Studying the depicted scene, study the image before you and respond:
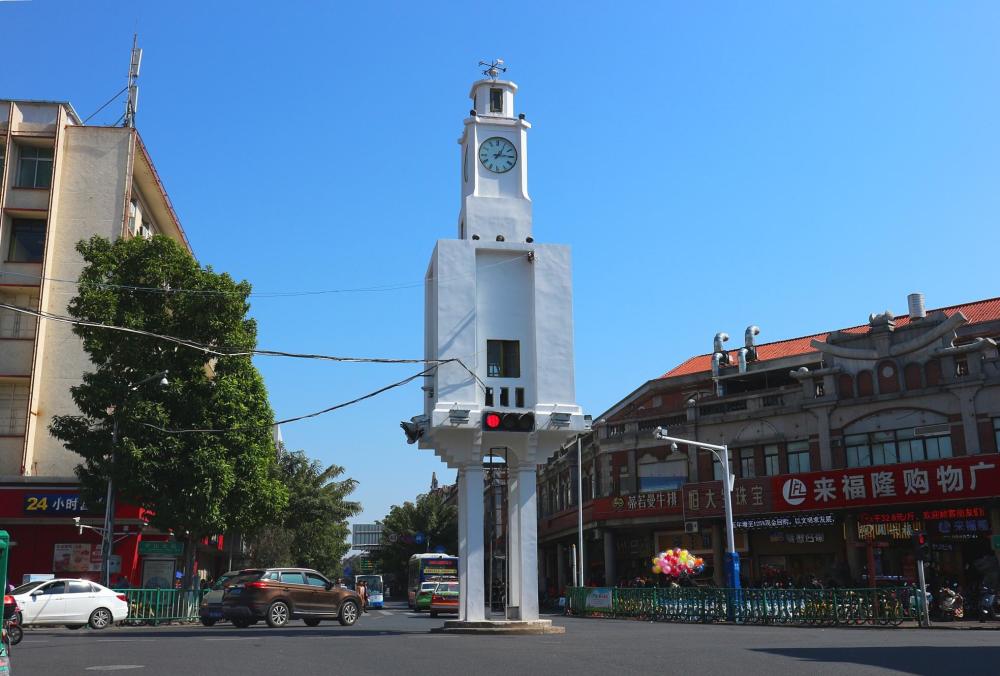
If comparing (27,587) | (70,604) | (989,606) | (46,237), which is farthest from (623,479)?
(27,587)

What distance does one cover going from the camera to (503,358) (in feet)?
76.4

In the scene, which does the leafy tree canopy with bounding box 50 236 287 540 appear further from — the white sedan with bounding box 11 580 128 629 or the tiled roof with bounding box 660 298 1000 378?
the tiled roof with bounding box 660 298 1000 378

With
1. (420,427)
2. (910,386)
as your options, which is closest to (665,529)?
(910,386)

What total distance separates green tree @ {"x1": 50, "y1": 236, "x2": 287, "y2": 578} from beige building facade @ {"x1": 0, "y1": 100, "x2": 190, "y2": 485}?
5.69 meters

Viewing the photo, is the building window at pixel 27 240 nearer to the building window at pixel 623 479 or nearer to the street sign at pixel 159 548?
the street sign at pixel 159 548

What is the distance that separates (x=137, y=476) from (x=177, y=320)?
16.5 ft

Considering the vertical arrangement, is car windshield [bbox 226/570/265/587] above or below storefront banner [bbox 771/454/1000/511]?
below

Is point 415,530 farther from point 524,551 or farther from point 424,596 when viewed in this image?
point 524,551

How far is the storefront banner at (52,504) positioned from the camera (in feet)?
112

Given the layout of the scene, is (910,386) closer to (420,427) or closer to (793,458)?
(793,458)

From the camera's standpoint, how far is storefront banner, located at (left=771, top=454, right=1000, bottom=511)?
108 ft

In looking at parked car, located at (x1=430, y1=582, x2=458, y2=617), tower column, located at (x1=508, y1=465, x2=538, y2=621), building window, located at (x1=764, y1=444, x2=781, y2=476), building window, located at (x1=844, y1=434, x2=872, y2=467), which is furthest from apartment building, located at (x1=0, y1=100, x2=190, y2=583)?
building window, located at (x1=844, y1=434, x2=872, y2=467)

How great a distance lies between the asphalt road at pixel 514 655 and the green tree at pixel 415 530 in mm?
58558

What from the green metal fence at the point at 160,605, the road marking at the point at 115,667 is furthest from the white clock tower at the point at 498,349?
the green metal fence at the point at 160,605
